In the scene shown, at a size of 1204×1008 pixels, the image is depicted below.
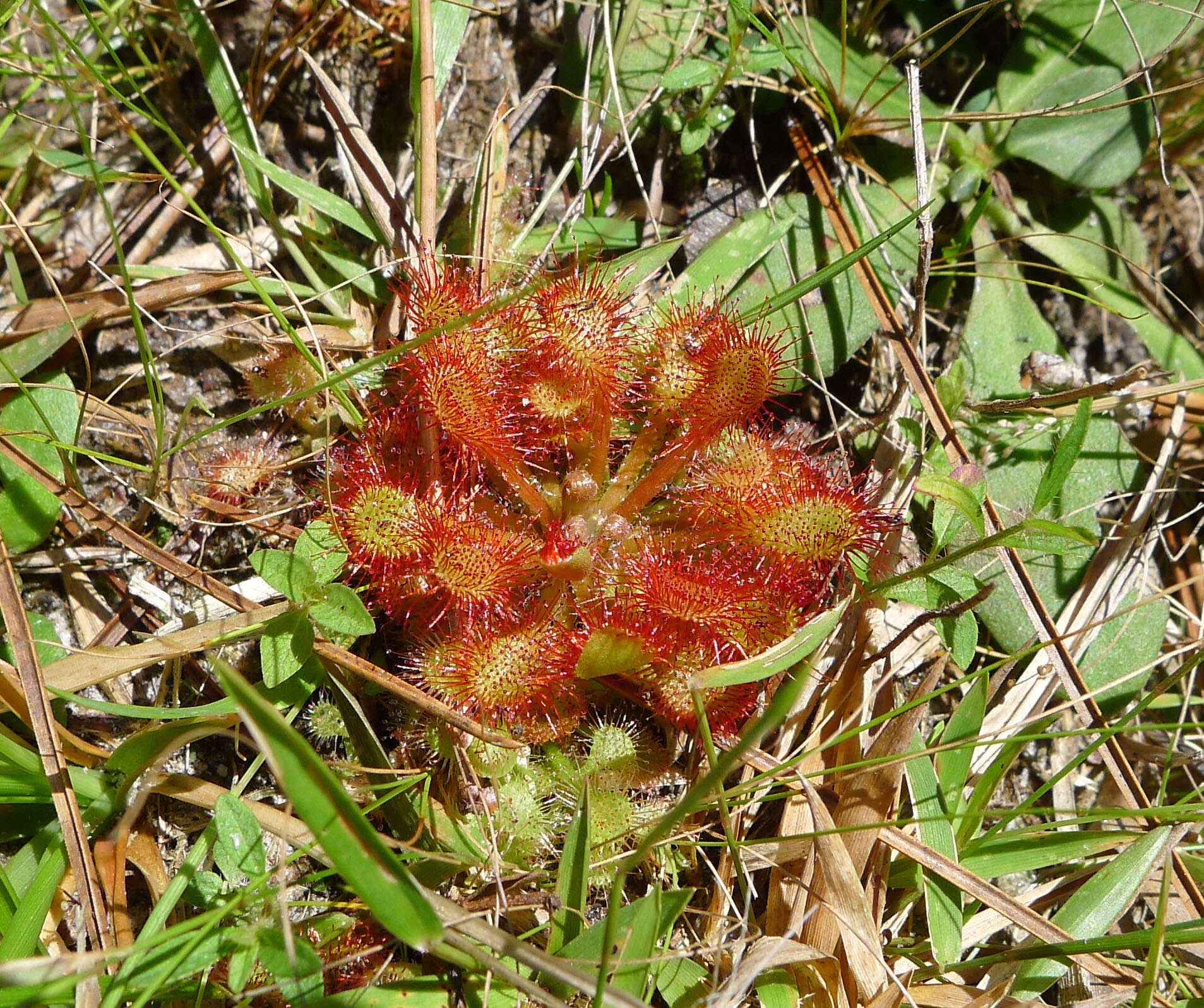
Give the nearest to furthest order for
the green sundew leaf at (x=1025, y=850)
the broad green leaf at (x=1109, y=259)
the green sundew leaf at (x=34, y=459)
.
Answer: the green sundew leaf at (x=1025, y=850), the green sundew leaf at (x=34, y=459), the broad green leaf at (x=1109, y=259)

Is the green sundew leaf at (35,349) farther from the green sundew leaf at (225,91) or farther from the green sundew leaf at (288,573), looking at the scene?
the green sundew leaf at (288,573)

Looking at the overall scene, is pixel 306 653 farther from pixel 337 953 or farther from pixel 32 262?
pixel 32 262

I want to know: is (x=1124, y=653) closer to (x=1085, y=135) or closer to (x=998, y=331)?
(x=998, y=331)

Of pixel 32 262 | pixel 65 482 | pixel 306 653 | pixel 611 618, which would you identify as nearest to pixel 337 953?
pixel 306 653

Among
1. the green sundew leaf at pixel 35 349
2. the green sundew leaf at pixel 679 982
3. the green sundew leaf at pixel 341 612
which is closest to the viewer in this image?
the green sundew leaf at pixel 679 982

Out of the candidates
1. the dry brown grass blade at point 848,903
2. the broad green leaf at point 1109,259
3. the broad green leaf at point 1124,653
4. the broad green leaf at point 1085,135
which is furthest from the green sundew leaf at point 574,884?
the broad green leaf at point 1085,135

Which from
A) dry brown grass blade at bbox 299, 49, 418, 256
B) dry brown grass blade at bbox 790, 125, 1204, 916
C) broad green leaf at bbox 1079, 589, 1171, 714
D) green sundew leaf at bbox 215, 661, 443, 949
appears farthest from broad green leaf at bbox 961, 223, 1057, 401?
green sundew leaf at bbox 215, 661, 443, 949
